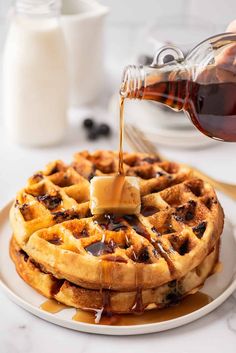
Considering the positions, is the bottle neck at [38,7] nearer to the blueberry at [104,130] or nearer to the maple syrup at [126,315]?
the blueberry at [104,130]

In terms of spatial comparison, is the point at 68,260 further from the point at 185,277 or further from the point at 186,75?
the point at 186,75

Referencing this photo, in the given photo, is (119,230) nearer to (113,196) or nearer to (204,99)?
(113,196)

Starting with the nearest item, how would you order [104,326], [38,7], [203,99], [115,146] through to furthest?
[104,326]
[203,99]
[38,7]
[115,146]

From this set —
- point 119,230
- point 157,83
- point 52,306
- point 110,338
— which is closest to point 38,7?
point 157,83

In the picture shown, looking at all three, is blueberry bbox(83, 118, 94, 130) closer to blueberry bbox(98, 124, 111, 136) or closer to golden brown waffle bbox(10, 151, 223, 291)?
blueberry bbox(98, 124, 111, 136)

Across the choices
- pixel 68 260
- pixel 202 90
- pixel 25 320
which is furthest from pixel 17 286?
pixel 202 90

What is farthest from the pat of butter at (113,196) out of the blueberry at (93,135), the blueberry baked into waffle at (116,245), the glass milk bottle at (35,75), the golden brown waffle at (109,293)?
the blueberry at (93,135)
